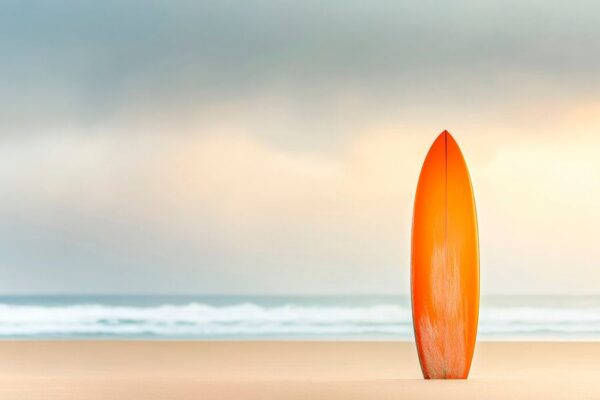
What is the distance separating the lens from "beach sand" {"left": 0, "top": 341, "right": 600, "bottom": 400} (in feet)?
18.1

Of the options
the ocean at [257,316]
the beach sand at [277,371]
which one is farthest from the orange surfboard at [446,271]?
the ocean at [257,316]

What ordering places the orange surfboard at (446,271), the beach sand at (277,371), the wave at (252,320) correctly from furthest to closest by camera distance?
the wave at (252,320)
the orange surfboard at (446,271)
the beach sand at (277,371)

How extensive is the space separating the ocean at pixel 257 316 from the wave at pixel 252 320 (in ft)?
0.04

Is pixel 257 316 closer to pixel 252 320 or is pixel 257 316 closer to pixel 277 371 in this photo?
pixel 252 320

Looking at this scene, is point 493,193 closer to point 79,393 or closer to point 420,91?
point 420,91

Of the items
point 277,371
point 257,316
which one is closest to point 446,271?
point 277,371

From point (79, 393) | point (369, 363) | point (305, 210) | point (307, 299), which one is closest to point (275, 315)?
point (307, 299)

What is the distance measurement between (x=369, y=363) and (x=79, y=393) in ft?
10.7

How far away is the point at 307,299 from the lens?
12719mm

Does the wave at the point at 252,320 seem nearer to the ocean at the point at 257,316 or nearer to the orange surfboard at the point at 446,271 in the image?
the ocean at the point at 257,316

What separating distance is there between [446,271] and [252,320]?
6.57 meters

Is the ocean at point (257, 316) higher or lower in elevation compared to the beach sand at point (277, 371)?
higher

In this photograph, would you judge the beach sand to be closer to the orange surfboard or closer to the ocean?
the orange surfboard

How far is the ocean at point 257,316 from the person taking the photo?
486 inches
